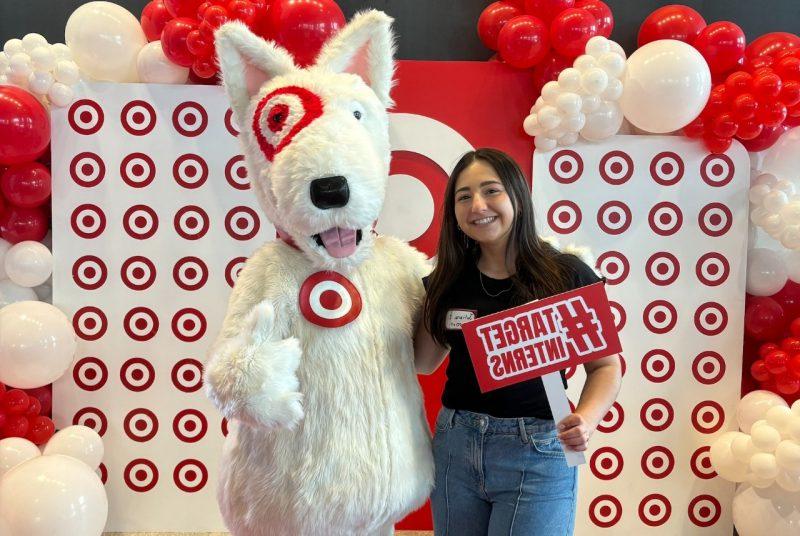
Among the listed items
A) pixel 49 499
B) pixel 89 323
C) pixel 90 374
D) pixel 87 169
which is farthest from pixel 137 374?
pixel 87 169

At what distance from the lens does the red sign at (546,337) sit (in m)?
1.51

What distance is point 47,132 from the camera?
2.74 meters

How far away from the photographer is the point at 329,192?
5.07 ft

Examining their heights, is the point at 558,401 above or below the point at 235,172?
below

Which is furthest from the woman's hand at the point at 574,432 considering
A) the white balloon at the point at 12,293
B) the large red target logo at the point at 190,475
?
the white balloon at the point at 12,293

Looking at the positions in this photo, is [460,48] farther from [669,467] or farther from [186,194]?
[669,467]

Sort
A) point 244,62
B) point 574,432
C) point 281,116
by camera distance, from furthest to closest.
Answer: point 244,62 → point 281,116 → point 574,432

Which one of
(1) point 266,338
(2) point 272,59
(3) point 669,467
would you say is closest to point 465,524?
(1) point 266,338

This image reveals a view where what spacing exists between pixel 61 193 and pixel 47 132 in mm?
273

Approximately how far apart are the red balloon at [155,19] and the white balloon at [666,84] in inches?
79.4

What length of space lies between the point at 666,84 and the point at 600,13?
1.44 ft

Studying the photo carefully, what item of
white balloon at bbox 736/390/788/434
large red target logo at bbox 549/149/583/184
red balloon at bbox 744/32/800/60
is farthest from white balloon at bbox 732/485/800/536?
red balloon at bbox 744/32/800/60

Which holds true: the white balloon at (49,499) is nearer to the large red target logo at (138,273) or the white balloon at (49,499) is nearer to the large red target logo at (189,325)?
the large red target logo at (189,325)

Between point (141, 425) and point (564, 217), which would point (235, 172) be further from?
point (564, 217)
